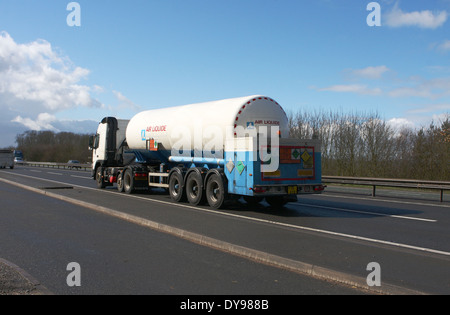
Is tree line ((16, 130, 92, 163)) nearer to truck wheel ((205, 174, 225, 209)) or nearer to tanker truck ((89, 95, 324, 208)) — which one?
tanker truck ((89, 95, 324, 208))

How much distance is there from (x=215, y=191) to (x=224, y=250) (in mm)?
5794

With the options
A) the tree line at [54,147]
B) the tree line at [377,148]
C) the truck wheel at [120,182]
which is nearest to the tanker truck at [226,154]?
the truck wheel at [120,182]

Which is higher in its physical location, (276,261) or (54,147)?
(54,147)

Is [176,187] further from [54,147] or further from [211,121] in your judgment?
[54,147]

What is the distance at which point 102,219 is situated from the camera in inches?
435

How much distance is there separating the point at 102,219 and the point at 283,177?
5049 mm

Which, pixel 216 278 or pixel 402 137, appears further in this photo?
pixel 402 137

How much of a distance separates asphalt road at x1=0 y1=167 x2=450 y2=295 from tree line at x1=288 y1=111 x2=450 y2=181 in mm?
16823

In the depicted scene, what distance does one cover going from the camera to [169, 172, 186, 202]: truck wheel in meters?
14.9

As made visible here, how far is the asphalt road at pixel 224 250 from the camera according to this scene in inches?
217

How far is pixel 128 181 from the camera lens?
61.0 feet

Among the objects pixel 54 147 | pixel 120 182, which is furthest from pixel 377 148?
pixel 54 147
